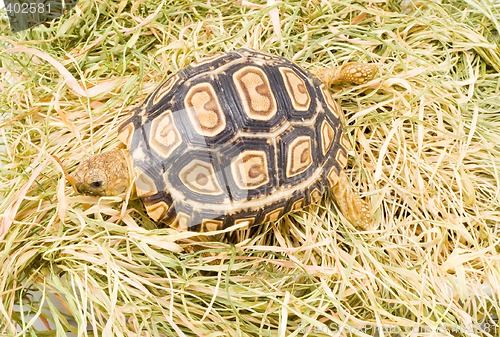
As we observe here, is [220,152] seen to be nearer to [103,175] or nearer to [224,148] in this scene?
[224,148]

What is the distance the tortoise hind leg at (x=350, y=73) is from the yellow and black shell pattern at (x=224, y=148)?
0.28m

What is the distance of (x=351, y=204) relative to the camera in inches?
67.0

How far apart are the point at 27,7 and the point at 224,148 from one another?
129 cm

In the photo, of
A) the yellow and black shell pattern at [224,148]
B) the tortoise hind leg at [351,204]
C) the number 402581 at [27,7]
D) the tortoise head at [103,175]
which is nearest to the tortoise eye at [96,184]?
the tortoise head at [103,175]

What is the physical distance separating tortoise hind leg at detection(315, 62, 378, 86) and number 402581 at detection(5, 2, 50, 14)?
1.30 m

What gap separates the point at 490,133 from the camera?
190 cm

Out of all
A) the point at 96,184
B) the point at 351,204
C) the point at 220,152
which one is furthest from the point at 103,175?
the point at 351,204

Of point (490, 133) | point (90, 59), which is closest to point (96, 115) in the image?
point (90, 59)

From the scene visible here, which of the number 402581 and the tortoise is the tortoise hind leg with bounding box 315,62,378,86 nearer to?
the tortoise

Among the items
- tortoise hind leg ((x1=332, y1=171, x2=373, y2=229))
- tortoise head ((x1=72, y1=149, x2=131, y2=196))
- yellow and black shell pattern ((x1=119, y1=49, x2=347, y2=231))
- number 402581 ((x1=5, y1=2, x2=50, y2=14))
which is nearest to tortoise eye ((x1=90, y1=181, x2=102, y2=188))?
tortoise head ((x1=72, y1=149, x2=131, y2=196))

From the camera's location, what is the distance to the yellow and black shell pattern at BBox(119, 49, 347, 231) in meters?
1.54

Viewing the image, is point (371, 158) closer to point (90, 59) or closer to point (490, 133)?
point (490, 133)

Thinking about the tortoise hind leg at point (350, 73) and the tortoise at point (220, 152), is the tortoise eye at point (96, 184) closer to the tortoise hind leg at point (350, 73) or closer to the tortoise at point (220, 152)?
the tortoise at point (220, 152)

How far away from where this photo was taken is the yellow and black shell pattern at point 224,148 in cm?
154
